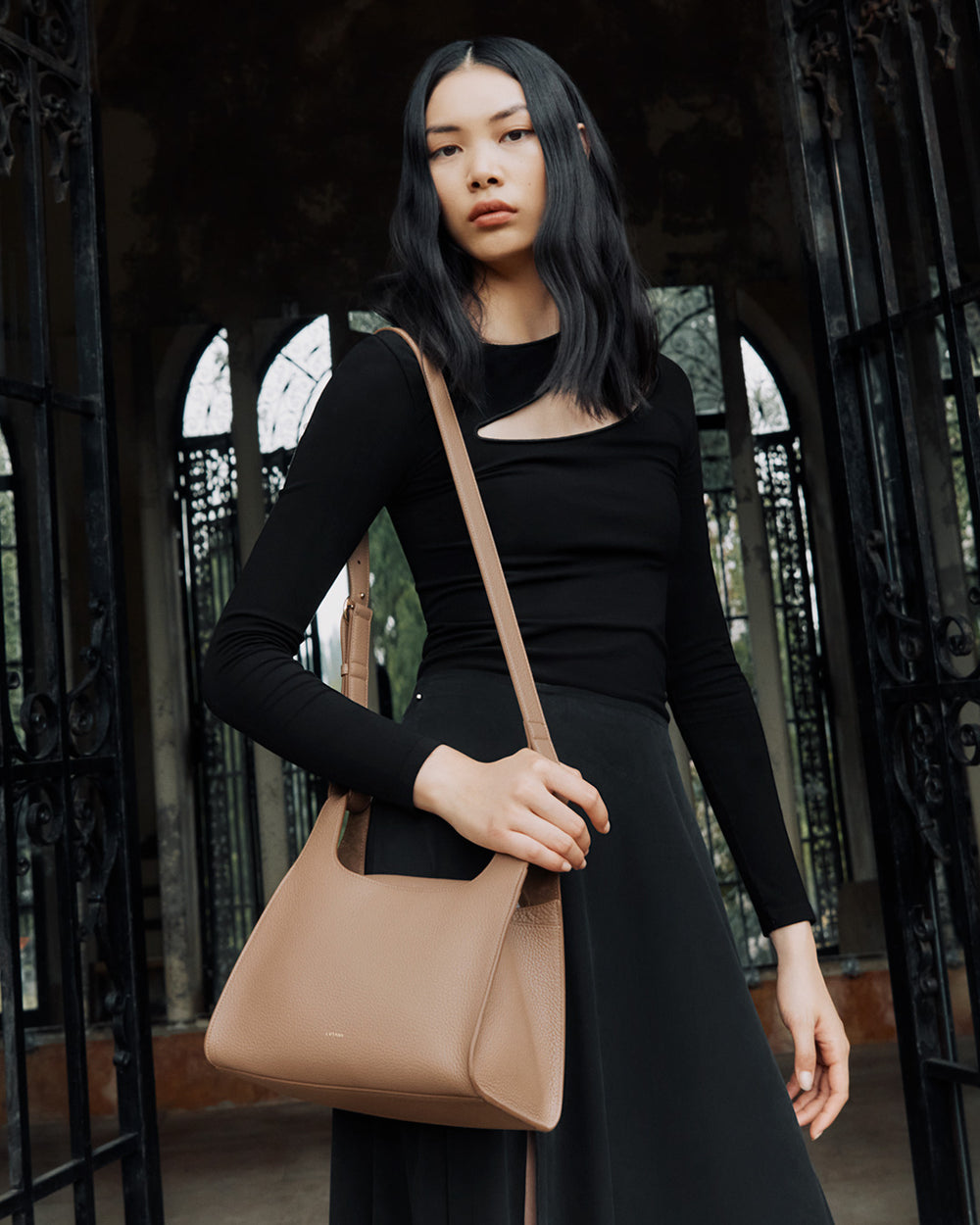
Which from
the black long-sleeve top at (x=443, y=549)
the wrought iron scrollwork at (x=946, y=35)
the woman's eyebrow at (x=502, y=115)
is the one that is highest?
the wrought iron scrollwork at (x=946, y=35)

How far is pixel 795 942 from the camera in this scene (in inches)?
47.6

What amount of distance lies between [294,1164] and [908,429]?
Result: 10.5ft

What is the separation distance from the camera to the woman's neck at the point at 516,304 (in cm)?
118

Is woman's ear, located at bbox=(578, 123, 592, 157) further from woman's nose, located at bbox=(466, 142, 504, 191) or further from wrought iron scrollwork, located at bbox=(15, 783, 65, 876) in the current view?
wrought iron scrollwork, located at bbox=(15, 783, 65, 876)

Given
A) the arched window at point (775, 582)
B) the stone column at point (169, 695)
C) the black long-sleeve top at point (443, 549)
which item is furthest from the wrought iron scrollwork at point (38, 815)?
the arched window at point (775, 582)

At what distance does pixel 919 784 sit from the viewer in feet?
7.64

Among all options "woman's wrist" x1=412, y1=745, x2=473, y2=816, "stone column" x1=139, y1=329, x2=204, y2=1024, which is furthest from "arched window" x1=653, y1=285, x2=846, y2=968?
"woman's wrist" x1=412, y1=745, x2=473, y2=816

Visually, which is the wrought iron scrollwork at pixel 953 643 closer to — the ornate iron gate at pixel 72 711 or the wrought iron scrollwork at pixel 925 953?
the wrought iron scrollwork at pixel 925 953

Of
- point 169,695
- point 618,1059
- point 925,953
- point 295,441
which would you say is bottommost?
point 925,953

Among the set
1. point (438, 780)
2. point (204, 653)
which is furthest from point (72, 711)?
point (204, 653)

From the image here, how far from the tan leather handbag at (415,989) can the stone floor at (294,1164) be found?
207 centimetres

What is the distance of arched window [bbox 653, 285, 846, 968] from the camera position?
652cm

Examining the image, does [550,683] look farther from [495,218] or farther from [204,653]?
[204,653]

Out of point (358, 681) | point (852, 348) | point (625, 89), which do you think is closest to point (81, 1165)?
point (358, 681)
